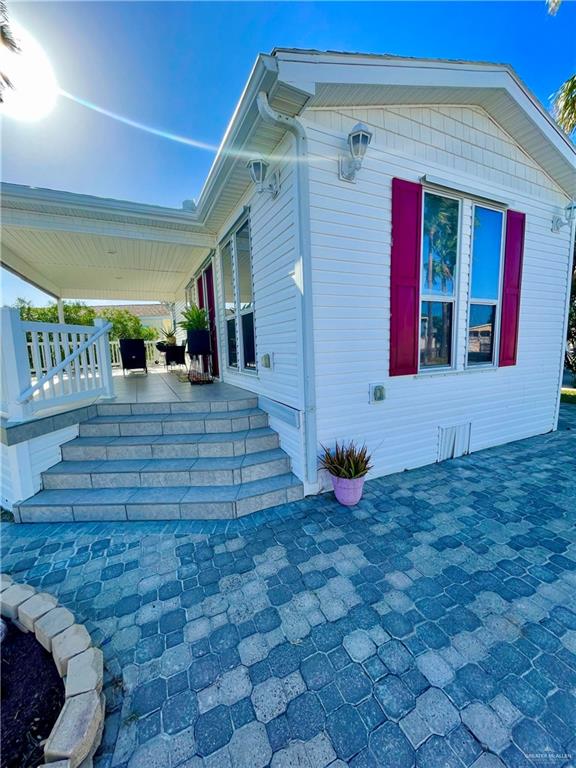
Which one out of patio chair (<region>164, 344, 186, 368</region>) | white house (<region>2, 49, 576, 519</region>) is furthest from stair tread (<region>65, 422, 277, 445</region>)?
patio chair (<region>164, 344, 186, 368</region>)

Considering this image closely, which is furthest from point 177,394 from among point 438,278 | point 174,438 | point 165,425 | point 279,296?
point 438,278

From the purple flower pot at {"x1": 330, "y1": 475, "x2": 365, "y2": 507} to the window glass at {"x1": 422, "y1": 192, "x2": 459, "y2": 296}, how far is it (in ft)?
7.78

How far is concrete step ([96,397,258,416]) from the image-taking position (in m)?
3.75

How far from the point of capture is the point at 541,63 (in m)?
4.78

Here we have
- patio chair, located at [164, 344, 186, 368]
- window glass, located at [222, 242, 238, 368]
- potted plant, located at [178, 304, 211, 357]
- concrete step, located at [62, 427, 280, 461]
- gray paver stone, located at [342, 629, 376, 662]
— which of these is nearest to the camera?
gray paver stone, located at [342, 629, 376, 662]

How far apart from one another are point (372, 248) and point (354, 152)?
2.75 feet

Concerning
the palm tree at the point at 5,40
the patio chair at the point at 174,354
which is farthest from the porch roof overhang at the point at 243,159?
the patio chair at the point at 174,354

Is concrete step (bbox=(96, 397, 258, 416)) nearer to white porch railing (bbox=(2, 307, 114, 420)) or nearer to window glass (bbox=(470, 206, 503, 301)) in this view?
white porch railing (bbox=(2, 307, 114, 420))

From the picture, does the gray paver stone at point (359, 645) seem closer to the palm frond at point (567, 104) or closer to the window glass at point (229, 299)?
the window glass at point (229, 299)

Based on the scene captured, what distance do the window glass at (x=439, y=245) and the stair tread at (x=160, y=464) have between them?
276 centimetres

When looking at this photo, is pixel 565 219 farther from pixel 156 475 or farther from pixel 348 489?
pixel 156 475

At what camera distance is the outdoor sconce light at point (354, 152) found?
8.63 feet

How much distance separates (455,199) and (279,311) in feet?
8.61

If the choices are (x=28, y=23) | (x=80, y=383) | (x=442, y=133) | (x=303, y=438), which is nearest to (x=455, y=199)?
(x=442, y=133)
